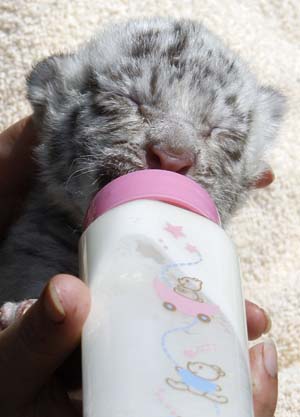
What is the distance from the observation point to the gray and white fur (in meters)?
1.29

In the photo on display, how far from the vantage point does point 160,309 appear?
853 mm

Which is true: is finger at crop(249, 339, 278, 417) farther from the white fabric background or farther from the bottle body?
the white fabric background

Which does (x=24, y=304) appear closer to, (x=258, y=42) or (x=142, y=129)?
(x=142, y=129)

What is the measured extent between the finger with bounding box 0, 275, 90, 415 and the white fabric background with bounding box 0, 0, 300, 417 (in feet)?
3.44

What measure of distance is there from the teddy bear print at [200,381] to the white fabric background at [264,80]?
3.90 ft

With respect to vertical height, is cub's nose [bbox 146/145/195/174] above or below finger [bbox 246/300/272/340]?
above

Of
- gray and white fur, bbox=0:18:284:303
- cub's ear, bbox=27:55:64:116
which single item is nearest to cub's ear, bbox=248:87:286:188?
gray and white fur, bbox=0:18:284:303

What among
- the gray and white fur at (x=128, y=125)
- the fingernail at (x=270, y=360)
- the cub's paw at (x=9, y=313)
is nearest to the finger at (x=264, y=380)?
the fingernail at (x=270, y=360)

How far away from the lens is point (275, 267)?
220 centimetres

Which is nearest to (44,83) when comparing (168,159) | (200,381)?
(168,159)

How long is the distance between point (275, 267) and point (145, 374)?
4.74 feet

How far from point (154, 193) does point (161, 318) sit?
7.1 inches

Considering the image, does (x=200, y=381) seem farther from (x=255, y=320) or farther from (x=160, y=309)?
(x=255, y=320)

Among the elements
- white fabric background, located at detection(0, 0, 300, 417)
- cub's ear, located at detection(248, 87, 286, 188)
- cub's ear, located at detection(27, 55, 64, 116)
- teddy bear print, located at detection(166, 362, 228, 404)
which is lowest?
white fabric background, located at detection(0, 0, 300, 417)
